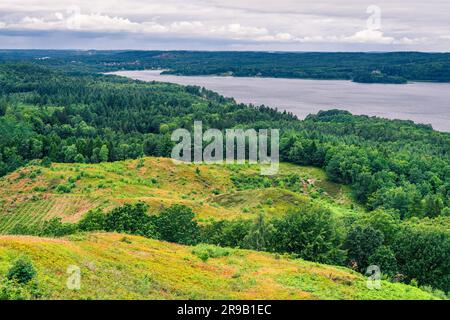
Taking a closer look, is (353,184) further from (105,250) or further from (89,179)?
(105,250)

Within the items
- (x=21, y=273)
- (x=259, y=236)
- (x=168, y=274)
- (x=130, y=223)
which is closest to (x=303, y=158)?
(x=259, y=236)

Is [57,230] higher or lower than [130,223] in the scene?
lower

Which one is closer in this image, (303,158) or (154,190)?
(154,190)

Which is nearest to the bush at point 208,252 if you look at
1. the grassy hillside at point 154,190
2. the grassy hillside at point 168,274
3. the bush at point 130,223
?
the grassy hillside at point 168,274

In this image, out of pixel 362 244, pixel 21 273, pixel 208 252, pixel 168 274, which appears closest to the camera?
pixel 21 273

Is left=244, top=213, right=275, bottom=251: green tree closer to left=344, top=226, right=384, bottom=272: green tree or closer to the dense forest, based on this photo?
the dense forest

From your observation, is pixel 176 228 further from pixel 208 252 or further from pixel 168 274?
pixel 168 274

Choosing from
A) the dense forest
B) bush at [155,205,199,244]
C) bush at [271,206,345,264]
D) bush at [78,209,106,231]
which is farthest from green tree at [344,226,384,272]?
bush at [78,209,106,231]
